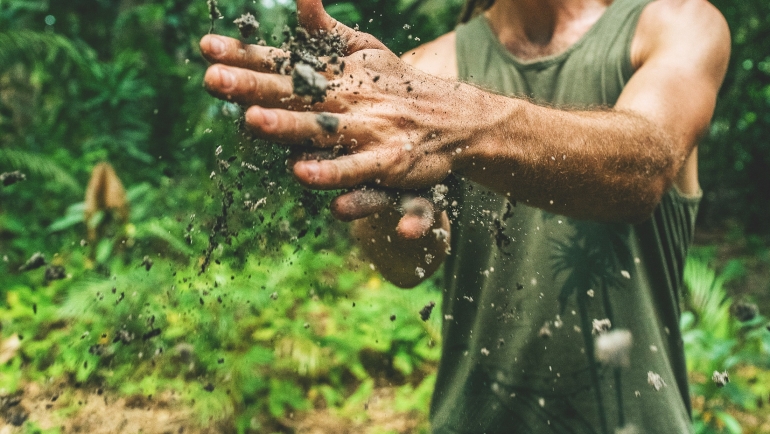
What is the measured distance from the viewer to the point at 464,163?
2.77 feet

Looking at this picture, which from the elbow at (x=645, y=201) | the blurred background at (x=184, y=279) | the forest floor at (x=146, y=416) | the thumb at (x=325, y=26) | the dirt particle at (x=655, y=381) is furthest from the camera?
the forest floor at (x=146, y=416)

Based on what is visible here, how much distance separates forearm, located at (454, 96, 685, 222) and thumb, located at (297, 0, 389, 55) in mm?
230

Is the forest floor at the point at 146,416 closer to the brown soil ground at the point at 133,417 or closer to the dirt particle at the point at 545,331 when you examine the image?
the brown soil ground at the point at 133,417

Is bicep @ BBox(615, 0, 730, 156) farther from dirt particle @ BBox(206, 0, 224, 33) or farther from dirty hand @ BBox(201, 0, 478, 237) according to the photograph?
dirt particle @ BBox(206, 0, 224, 33)

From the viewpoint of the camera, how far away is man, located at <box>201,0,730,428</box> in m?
0.82

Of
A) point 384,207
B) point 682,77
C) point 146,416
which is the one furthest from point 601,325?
point 146,416

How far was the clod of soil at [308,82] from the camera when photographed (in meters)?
0.71

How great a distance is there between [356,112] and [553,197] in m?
0.47

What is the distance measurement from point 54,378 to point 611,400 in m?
2.56

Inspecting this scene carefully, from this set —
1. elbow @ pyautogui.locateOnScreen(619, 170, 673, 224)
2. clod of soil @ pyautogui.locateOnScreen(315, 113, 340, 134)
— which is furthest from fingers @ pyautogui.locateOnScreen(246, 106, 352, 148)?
elbow @ pyautogui.locateOnScreen(619, 170, 673, 224)

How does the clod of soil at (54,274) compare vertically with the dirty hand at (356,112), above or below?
below

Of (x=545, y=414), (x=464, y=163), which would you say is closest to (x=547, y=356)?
(x=545, y=414)

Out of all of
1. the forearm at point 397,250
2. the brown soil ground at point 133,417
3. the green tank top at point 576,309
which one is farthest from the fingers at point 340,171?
the brown soil ground at point 133,417

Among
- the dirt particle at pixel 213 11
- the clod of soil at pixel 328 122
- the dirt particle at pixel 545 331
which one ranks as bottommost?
the dirt particle at pixel 545 331
